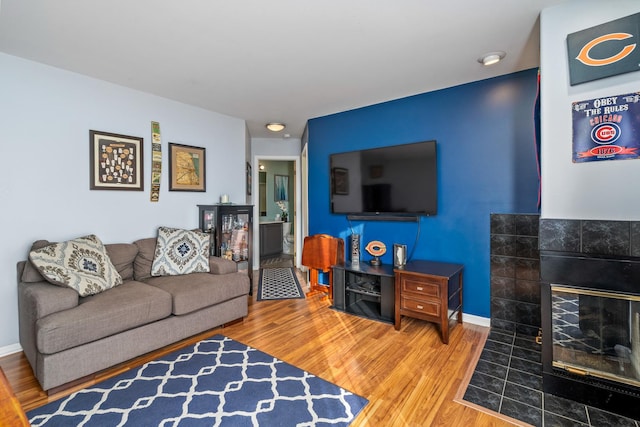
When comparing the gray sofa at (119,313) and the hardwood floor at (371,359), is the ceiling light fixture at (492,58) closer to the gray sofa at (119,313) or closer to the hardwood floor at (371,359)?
the hardwood floor at (371,359)

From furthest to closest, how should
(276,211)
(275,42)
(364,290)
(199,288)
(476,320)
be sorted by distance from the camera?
(276,211), (364,290), (476,320), (199,288), (275,42)

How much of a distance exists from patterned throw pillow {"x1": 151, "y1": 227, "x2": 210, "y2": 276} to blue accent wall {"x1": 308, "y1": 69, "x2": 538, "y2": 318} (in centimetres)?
194

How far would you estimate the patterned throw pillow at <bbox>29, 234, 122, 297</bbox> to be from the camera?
216 cm

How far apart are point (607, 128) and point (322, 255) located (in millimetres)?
2784

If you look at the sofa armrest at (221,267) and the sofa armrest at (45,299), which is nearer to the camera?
the sofa armrest at (45,299)

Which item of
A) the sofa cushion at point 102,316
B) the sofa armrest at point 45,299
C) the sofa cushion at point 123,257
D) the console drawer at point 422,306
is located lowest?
the console drawer at point 422,306

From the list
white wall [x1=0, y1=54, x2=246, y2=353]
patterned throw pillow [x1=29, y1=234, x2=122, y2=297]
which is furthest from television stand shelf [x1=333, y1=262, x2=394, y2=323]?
patterned throw pillow [x1=29, y1=234, x2=122, y2=297]

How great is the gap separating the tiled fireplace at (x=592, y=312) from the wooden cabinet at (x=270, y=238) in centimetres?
523

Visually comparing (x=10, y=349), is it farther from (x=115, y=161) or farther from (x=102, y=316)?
(x=115, y=161)

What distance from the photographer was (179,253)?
120 inches

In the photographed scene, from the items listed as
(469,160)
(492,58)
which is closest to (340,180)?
(469,160)

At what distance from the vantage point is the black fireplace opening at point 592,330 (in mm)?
1634

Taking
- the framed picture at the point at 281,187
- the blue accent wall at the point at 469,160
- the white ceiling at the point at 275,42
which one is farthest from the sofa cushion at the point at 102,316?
the framed picture at the point at 281,187

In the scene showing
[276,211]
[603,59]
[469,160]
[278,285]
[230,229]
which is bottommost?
[278,285]
